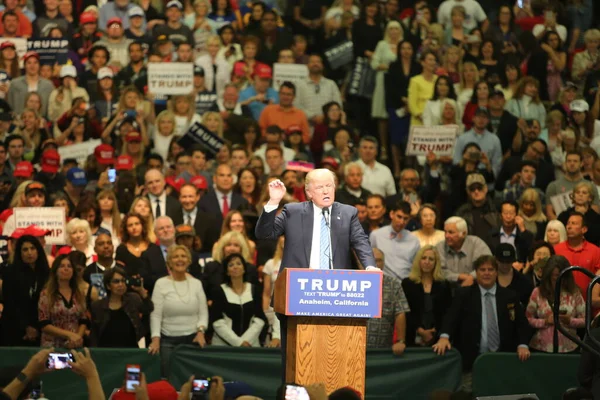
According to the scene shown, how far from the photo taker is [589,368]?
364 inches

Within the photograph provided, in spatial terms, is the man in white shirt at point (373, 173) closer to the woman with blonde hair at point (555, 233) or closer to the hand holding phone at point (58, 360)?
the woman with blonde hair at point (555, 233)

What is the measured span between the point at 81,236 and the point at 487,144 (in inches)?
227

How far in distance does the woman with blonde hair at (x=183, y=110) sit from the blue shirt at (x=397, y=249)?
12.7 ft

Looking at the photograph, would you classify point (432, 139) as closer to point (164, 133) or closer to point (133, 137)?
point (164, 133)

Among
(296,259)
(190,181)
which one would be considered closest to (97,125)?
(190,181)

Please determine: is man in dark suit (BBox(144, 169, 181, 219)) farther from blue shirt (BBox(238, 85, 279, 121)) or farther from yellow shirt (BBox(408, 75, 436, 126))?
yellow shirt (BBox(408, 75, 436, 126))

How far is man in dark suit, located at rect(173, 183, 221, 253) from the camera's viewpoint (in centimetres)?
1418

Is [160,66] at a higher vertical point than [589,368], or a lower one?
higher

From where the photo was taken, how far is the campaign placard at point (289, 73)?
709 inches

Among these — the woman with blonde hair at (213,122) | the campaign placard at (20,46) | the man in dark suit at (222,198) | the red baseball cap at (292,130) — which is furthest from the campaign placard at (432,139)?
the campaign placard at (20,46)

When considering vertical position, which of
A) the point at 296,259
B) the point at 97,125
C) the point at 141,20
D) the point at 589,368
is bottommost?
the point at 589,368

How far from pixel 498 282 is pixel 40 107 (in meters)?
6.84

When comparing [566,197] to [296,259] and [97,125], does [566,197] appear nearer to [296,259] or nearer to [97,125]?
[97,125]

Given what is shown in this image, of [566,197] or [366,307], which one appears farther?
[566,197]
